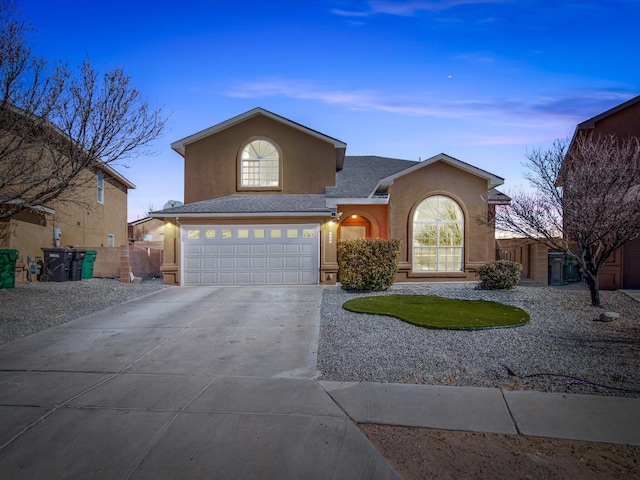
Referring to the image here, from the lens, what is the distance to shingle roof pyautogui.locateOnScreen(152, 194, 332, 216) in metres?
15.1

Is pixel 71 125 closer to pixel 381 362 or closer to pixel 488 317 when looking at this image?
pixel 381 362

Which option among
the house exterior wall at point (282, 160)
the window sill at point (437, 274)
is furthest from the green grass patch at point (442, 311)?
the house exterior wall at point (282, 160)

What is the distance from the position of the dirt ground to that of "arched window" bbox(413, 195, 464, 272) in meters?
12.3

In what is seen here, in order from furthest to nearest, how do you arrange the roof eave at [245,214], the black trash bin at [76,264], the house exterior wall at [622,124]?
the black trash bin at [76,264]
the roof eave at [245,214]
the house exterior wall at [622,124]

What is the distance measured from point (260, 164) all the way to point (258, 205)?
2689 millimetres

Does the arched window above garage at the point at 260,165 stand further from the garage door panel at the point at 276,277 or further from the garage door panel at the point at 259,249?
the garage door panel at the point at 276,277

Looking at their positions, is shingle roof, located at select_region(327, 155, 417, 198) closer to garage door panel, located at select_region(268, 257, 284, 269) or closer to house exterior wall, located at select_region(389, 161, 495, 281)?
house exterior wall, located at select_region(389, 161, 495, 281)

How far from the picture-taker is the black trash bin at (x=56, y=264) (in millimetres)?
15930

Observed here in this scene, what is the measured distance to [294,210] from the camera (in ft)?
49.5

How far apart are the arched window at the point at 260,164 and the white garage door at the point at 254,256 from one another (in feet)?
9.99

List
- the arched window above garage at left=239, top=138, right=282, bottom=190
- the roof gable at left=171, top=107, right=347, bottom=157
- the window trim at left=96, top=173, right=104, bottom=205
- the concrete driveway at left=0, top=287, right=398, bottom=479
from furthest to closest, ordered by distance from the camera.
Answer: the window trim at left=96, top=173, right=104, bottom=205 < the arched window above garage at left=239, top=138, right=282, bottom=190 < the roof gable at left=171, top=107, right=347, bottom=157 < the concrete driveway at left=0, top=287, right=398, bottom=479

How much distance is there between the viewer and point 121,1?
1127 centimetres

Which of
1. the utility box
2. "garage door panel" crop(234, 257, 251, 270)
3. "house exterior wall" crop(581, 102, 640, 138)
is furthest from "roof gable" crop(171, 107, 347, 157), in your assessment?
"house exterior wall" crop(581, 102, 640, 138)

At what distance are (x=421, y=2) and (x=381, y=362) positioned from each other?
29.9 feet
